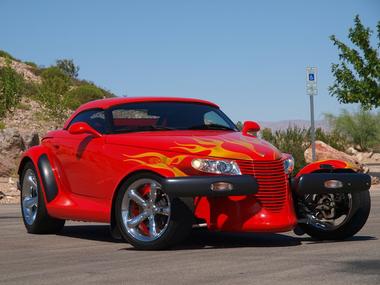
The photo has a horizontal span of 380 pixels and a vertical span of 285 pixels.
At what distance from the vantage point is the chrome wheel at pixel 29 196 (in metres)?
10.0

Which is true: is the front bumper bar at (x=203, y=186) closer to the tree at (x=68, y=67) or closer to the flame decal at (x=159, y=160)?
the flame decal at (x=159, y=160)

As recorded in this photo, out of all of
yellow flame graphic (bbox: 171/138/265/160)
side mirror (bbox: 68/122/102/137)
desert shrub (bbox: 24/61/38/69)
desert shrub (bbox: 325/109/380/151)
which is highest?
desert shrub (bbox: 24/61/38/69)

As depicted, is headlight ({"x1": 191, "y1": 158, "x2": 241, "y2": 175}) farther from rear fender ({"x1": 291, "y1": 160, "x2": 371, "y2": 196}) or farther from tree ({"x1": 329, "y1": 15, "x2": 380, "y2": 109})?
tree ({"x1": 329, "y1": 15, "x2": 380, "y2": 109})

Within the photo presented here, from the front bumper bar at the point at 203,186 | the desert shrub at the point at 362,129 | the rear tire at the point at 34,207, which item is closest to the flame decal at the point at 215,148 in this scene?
the front bumper bar at the point at 203,186

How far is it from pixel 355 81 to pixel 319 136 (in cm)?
1027

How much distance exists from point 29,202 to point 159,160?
2784mm

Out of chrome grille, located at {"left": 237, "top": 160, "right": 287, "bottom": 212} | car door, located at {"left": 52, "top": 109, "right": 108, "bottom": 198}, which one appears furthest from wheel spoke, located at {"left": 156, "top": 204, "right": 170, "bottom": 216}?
car door, located at {"left": 52, "top": 109, "right": 108, "bottom": 198}

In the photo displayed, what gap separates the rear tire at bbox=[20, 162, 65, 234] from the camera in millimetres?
9746

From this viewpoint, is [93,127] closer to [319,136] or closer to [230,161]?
A: [230,161]

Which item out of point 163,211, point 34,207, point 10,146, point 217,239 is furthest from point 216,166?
point 10,146

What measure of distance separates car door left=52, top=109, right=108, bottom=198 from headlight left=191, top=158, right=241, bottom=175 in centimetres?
125

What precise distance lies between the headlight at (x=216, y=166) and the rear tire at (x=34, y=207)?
2652 millimetres

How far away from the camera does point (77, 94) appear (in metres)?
69.9

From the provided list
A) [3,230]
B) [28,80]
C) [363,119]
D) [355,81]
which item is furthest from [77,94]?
[3,230]
